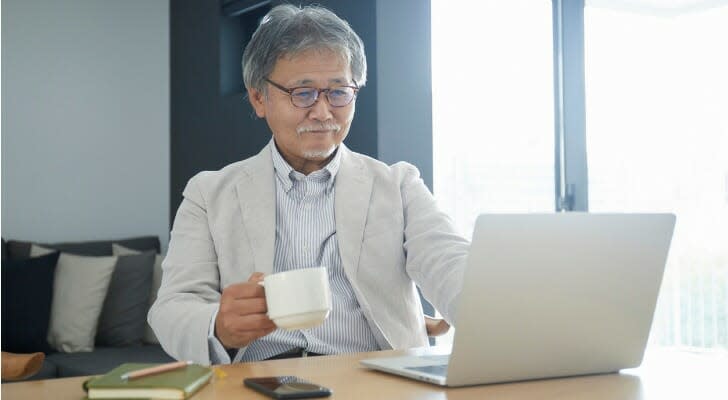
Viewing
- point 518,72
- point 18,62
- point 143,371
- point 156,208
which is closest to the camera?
point 143,371

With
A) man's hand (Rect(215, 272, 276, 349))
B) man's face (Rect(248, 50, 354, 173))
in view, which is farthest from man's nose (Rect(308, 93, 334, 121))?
man's hand (Rect(215, 272, 276, 349))

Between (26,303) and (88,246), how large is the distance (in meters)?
0.82

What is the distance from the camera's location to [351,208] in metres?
1.95

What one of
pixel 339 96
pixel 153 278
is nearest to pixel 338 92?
pixel 339 96

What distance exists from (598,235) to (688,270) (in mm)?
2604

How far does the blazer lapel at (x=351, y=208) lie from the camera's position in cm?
189

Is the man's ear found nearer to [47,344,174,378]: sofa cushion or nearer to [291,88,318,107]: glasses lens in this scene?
[291,88,318,107]: glasses lens

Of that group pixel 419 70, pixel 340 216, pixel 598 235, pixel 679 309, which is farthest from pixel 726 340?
pixel 598 235

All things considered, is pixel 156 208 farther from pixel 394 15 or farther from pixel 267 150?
pixel 267 150

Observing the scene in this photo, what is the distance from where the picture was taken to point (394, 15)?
378cm

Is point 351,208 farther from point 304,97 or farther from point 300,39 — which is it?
point 300,39

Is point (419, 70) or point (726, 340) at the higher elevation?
point (419, 70)

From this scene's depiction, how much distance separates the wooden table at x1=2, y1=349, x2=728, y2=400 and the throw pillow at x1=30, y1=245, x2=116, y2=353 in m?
2.93

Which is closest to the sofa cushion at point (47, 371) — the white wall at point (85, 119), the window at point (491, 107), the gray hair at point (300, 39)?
the white wall at point (85, 119)
